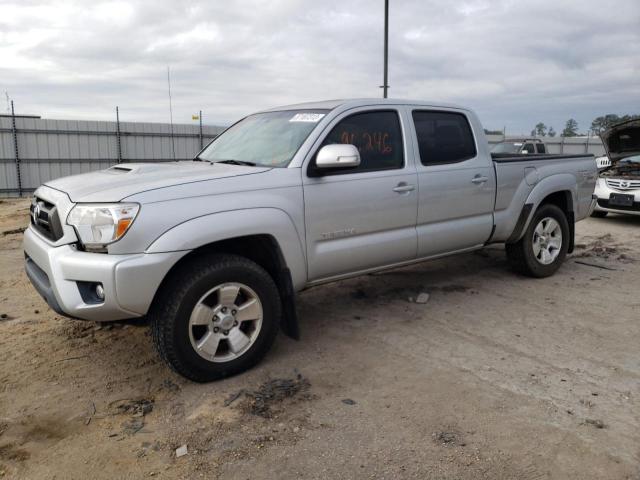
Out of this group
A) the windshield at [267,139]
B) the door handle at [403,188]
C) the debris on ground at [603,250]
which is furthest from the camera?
the debris on ground at [603,250]

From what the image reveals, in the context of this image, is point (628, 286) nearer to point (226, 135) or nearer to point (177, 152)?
point (226, 135)

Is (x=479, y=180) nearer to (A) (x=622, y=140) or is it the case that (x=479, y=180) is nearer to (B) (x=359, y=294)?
(B) (x=359, y=294)

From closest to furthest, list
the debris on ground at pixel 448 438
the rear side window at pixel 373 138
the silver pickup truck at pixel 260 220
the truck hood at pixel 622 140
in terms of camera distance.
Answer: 1. the debris on ground at pixel 448 438
2. the silver pickup truck at pixel 260 220
3. the rear side window at pixel 373 138
4. the truck hood at pixel 622 140

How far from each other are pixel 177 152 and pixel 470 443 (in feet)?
58.2

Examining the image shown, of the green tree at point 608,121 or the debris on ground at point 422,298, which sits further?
the green tree at point 608,121

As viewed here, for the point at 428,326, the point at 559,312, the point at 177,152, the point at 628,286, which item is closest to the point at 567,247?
the point at 628,286

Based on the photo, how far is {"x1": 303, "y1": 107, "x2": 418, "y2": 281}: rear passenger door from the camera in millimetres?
3777

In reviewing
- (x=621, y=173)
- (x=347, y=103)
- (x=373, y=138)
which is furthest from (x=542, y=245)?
(x=621, y=173)

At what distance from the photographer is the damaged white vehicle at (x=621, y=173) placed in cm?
933

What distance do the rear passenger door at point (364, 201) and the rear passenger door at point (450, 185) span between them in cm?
16

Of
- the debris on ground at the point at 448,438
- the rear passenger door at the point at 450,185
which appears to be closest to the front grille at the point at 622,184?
the rear passenger door at the point at 450,185

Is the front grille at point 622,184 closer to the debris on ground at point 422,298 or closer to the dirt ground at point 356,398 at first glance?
the dirt ground at point 356,398

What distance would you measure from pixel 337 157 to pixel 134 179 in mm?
1315

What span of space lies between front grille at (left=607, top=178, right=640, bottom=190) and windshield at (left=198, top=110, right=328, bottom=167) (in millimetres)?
7709
